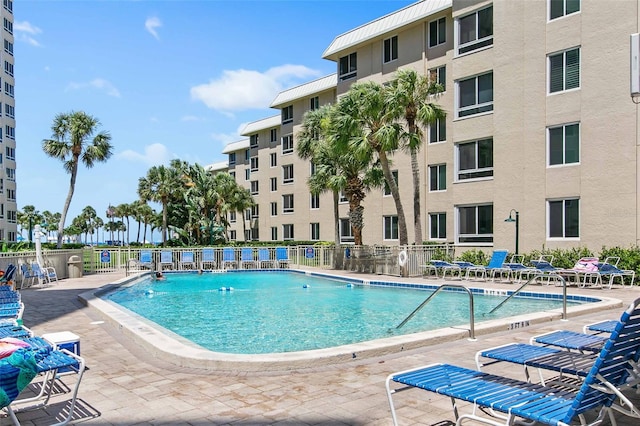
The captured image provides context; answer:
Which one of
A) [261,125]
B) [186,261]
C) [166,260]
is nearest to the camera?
[166,260]

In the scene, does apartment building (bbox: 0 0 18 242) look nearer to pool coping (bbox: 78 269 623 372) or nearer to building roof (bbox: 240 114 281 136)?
building roof (bbox: 240 114 281 136)

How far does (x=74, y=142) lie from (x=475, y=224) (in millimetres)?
29536

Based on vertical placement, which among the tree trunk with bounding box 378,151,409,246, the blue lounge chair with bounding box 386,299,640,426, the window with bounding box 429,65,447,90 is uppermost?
the window with bounding box 429,65,447,90

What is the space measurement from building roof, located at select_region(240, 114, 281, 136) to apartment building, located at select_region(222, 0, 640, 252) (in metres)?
15.2

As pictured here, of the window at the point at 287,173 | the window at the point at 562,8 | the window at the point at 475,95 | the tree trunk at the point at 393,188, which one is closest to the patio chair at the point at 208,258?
the tree trunk at the point at 393,188

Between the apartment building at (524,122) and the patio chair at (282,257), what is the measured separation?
233 inches

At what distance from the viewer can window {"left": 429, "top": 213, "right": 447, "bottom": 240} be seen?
2622 cm

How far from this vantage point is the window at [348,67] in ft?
→ 105

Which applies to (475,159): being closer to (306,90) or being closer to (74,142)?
(306,90)

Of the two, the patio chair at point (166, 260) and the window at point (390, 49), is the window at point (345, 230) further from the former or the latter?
the patio chair at point (166, 260)

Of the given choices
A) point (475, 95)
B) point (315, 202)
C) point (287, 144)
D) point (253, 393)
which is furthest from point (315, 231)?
point (253, 393)

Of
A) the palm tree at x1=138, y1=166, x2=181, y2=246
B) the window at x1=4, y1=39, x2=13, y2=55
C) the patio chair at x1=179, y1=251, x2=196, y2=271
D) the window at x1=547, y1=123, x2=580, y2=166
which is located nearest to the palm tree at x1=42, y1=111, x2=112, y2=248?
the palm tree at x1=138, y1=166, x2=181, y2=246

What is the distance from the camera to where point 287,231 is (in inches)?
1628

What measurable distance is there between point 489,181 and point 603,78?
5968 mm
